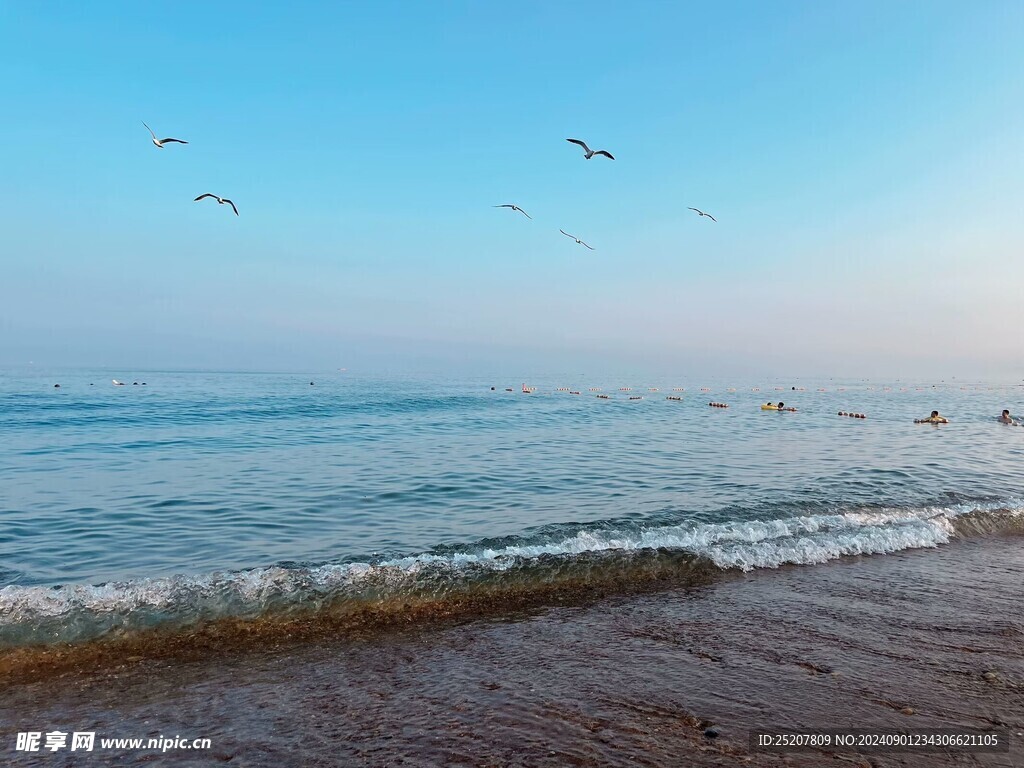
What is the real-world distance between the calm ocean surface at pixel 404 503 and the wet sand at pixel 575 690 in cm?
157

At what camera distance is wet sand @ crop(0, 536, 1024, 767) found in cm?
412

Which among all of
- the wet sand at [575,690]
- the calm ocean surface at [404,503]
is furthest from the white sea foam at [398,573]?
the wet sand at [575,690]

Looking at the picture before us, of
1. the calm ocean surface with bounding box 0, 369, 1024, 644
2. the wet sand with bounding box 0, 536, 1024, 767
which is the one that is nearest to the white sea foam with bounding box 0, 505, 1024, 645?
the calm ocean surface with bounding box 0, 369, 1024, 644

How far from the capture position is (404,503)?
41.2 ft

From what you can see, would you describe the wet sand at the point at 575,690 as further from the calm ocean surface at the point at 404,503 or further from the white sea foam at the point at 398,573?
the calm ocean surface at the point at 404,503

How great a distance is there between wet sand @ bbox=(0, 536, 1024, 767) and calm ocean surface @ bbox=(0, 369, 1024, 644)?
61.8 inches

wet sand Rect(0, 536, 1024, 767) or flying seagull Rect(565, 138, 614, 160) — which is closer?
wet sand Rect(0, 536, 1024, 767)

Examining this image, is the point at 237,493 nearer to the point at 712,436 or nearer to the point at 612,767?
the point at 612,767

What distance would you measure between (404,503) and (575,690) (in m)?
8.08

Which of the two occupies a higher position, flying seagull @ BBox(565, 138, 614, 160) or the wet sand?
flying seagull @ BBox(565, 138, 614, 160)

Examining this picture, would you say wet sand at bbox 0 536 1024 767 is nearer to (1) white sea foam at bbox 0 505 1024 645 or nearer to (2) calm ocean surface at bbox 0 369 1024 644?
(1) white sea foam at bbox 0 505 1024 645

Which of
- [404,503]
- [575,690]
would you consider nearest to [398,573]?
[575,690]

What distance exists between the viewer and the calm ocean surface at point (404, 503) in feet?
25.2

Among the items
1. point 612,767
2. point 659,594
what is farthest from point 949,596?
point 612,767
